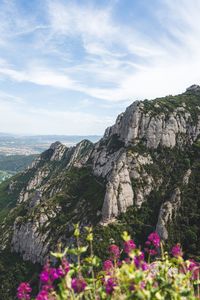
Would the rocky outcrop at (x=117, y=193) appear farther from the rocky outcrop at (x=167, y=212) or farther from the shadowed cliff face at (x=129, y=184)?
the rocky outcrop at (x=167, y=212)

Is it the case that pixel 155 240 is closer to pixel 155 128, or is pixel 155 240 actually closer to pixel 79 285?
pixel 79 285

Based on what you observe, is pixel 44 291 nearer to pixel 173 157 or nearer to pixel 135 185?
pixel 135 185

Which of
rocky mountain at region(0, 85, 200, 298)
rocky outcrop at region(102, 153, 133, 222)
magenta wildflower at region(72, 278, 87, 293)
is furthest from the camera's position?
rocky outcrop at region(102, 153, 133, 222)

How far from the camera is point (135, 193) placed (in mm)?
161000

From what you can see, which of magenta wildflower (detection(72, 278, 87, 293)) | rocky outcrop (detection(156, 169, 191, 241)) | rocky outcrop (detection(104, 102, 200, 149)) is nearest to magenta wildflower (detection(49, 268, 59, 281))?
magenta wildflower (detection(72, 278, 87, 293))

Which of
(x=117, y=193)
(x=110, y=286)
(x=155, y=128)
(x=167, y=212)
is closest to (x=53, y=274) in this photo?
(x=110, y=286)

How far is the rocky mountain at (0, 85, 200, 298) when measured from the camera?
14500 cm

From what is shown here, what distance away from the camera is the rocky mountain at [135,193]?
145000 mm

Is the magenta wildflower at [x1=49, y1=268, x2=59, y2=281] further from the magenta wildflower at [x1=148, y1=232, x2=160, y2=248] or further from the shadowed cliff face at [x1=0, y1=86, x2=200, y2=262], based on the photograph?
the shadowed cliff face at [x1=0, y1=86, x2=200, y2=262]

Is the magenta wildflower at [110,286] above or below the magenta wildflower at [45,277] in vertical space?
below

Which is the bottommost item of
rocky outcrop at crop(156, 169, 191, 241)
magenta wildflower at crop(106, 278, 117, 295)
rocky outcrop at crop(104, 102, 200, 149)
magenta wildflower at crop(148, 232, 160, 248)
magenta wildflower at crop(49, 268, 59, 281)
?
rocky outcrop at crop(156, 169, 191, 241)

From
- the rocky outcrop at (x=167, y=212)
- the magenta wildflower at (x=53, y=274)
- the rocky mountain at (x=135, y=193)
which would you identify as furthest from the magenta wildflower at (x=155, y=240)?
the rocky outcrop at (x=167, y=212)

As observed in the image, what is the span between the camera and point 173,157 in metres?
178

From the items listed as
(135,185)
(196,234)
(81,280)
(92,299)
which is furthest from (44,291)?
(135,185)
